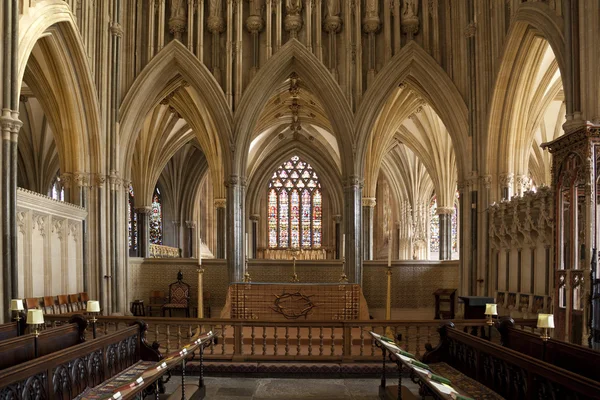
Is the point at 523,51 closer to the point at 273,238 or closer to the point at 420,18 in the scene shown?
the point at 420,18

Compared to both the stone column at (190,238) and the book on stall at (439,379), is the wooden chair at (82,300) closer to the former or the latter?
the book on stall at (439,379)

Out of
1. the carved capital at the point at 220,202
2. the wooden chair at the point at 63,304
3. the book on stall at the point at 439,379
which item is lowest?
the wooden chair at the point at 63,304

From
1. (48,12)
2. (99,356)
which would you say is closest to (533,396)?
(99,356)

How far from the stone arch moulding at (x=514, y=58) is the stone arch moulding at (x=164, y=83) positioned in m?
6.98

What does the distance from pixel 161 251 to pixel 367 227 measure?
9.50 meters

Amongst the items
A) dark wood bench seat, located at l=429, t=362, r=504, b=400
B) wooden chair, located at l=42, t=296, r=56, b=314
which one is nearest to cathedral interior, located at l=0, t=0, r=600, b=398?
wooden chair, located at l=42, t=296, r=56, b=314

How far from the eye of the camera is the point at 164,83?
17.9m

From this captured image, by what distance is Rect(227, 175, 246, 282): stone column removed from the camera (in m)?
17.5

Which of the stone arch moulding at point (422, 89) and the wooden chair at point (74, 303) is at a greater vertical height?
the stone arch moulding at point (422, 89)

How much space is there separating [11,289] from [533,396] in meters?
8.83

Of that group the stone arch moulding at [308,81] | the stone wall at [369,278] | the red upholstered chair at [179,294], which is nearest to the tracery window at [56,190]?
the stone wall at [369,278]

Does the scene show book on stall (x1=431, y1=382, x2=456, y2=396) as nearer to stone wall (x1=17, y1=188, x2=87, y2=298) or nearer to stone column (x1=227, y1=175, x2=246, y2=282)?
stone wall (x1=17, y1=188, x2=87, y2=298)

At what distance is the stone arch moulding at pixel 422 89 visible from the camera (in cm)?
1695

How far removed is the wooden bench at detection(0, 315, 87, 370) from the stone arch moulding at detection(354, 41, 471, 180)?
11.4m
